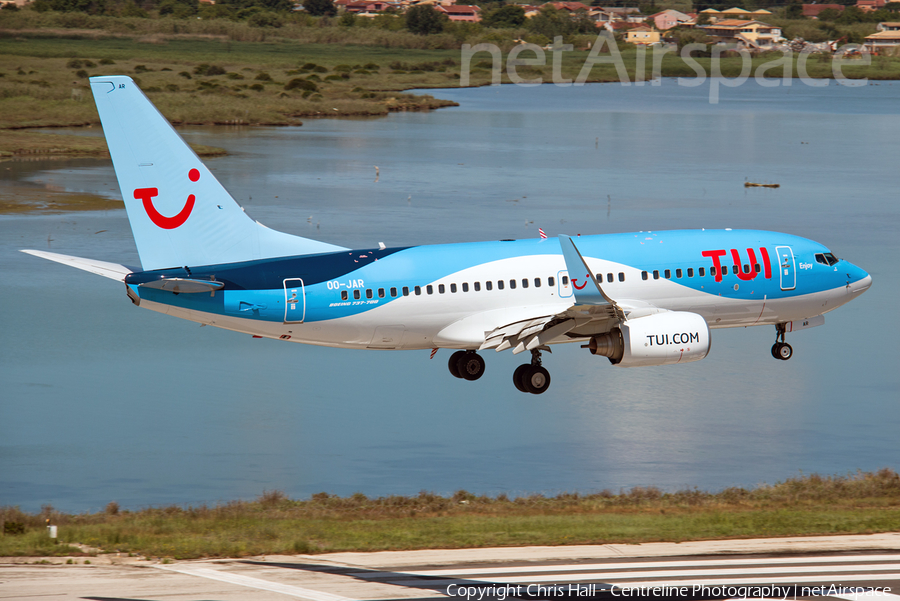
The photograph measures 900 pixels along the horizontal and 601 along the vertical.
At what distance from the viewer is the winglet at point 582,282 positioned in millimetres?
45531

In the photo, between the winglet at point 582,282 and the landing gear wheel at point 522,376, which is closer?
the winglet at point 582,282

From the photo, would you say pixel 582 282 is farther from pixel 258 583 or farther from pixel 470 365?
pixel 258 583

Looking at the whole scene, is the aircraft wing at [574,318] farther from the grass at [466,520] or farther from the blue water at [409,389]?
the blue water at [409,389]

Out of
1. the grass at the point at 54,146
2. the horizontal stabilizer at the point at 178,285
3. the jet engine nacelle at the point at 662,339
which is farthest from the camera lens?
the grass at the point at 54,146

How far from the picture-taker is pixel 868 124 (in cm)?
19350

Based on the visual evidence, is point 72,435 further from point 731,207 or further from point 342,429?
point 731,207

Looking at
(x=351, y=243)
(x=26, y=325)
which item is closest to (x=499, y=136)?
(x=351, y=243)

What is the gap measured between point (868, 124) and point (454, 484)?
15581cm

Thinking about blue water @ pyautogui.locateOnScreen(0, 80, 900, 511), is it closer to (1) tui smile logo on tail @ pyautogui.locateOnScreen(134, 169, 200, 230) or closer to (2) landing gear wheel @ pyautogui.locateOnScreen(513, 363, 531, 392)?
(2) landing gear wheel @ pyautogui.locateOnScreen(513, 363, 531, 392)

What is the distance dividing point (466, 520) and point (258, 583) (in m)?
14.0

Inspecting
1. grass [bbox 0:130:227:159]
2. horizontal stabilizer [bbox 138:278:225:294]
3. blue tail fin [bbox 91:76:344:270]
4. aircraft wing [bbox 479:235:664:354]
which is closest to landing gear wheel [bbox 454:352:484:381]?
aircraft wing [bbox 479:235:664:354]

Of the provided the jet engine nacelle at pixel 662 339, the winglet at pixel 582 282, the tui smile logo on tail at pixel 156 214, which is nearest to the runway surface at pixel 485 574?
the jet engine nacelle at pixel 662 339

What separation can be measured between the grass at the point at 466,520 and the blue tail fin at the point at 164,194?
10234 mm

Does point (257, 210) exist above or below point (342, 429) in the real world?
above
